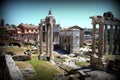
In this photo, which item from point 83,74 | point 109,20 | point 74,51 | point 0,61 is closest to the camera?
point 83,74

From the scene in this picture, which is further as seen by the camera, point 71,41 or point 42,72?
point 71,41

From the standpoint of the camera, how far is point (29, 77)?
1376cm

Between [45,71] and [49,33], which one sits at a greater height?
[49,33]

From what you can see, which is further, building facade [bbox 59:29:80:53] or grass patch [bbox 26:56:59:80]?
building facade [bbox 59:29:80:53]

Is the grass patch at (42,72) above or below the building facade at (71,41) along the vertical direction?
below

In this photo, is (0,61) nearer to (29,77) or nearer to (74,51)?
(29,77)

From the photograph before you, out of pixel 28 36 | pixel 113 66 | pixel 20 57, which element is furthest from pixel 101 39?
pixel 28 36

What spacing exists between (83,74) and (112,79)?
8.71ft

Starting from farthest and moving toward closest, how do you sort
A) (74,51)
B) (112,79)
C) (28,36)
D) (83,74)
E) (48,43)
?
(28,36) < (74,51) < (48,43) < (83,74) < (112,79)

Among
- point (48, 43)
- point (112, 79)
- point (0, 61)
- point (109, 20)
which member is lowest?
point (112, 79)

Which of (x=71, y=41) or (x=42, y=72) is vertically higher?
(x=71, y=41)

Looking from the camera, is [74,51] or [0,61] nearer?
[0,61]

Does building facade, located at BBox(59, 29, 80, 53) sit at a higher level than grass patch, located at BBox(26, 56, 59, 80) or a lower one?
higher

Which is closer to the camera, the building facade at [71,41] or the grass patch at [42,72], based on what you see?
the grass patch at [42,72]
